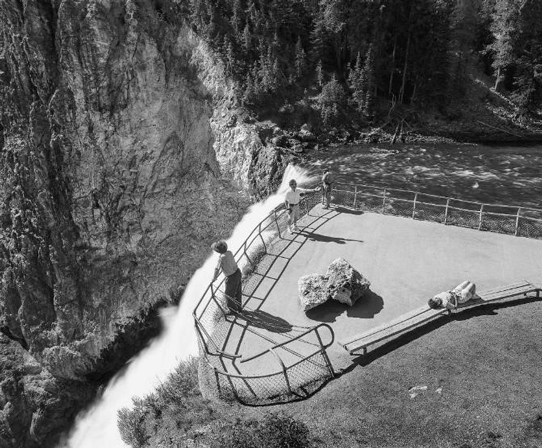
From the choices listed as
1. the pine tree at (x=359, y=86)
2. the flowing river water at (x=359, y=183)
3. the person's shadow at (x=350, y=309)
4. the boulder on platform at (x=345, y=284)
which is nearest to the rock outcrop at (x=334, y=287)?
the boulder on platform at (x=345, y=284)

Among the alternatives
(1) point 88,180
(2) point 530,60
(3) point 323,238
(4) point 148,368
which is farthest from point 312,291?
(2) point 530,60

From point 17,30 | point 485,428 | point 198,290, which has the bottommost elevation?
point 198,290

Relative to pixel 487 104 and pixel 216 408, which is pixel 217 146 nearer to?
pixel 216 408

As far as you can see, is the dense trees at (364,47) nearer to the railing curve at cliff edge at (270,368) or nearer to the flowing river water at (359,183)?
the flowing river water at (359,183)

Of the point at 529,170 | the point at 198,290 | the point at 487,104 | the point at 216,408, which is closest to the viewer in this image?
the point at 216,408

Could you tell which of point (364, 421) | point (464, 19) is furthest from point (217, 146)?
point (464, 19)

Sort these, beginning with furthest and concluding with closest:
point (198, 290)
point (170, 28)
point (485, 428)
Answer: point (170, 28) < point (198, 290) < point (485, 428)

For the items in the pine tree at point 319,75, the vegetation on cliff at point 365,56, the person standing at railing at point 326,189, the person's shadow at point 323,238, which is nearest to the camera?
the person's shadow at point 323,238
